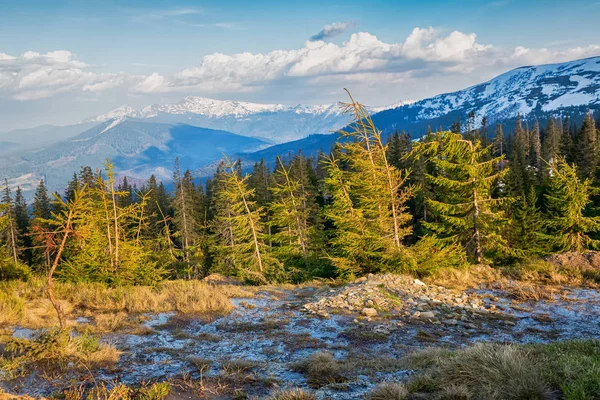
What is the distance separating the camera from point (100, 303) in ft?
37.8

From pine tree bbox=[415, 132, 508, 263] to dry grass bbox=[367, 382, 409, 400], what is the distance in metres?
13.3

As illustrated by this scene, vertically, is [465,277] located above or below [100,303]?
below

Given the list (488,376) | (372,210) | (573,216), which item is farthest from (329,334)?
(573,216)

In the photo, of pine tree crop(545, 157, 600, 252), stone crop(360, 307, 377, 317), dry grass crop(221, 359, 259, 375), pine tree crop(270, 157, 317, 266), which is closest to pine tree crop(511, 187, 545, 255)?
pine tree crop(545, 157, 600, 252)

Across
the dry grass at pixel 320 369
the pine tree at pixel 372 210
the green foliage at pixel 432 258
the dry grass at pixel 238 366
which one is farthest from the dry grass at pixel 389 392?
the pine tree at pixel 372 210

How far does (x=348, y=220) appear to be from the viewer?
58.9ft

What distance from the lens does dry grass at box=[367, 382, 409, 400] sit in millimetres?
4748

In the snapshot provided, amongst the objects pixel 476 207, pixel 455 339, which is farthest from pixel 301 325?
pixel 476 207

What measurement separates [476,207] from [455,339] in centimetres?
1063

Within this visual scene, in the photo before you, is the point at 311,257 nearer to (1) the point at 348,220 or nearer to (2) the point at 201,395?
(1) the point at 348,220

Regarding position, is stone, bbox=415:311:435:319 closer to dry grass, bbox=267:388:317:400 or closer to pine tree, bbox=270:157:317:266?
dry grass, bbox=267:388:317:400

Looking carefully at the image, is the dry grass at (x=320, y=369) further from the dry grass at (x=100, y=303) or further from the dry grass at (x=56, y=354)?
the dry grass at (x=100, y=303)

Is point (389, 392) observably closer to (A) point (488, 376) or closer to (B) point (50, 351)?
(A) point (488, 376)

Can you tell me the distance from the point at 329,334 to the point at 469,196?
12.5 meters
